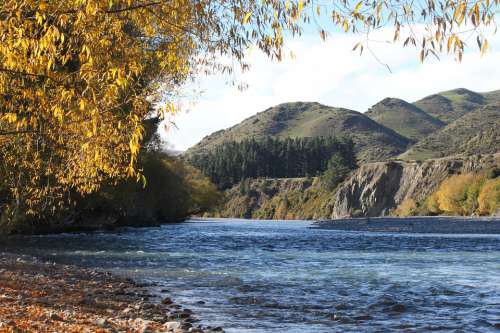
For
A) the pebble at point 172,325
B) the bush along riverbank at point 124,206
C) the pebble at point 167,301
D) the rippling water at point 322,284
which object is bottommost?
the rippling water at point 322,284

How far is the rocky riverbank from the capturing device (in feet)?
39.3

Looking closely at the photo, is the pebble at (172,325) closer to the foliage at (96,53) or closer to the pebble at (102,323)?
the pebble at (102,323)

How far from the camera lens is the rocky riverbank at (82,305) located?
39.3ft

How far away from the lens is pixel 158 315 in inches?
579

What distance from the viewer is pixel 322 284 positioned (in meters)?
22.3

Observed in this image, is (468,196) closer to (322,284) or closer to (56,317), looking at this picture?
(322,284)

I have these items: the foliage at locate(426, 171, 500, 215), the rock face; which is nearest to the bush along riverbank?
the rock face

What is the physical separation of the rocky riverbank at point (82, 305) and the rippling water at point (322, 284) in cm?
112

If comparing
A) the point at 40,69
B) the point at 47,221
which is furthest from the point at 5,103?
the point at 47,221

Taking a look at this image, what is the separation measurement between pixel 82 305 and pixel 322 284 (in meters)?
9.96

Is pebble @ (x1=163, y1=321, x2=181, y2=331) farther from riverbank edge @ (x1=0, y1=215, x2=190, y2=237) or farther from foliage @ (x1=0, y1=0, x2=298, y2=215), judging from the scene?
riverbank edge @ (x1=0, y1=215, x2=190, y2=237)

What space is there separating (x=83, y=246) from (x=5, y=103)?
2926 cm

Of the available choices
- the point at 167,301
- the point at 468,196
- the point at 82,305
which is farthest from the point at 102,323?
the point at 468,196

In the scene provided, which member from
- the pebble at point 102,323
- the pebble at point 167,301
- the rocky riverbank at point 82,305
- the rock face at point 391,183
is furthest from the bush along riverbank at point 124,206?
the rock face at point 391,183
